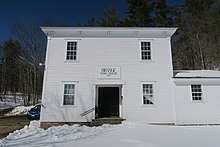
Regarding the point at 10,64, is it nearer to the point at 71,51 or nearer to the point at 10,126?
the point at 10,126

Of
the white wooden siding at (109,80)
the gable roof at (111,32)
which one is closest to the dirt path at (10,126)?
the white wooden siding at (109,80)

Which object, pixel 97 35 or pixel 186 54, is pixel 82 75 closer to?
pixel 97 35

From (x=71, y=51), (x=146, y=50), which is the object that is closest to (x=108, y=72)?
(x=71, y=51)

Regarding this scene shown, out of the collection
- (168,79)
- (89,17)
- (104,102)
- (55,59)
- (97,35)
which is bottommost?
(104,102)

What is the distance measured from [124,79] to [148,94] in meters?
1.92

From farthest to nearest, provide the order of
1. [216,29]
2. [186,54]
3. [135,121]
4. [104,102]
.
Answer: [186,54], [216,29], [104,102], [135,121]

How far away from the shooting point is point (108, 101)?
1280 centimetres

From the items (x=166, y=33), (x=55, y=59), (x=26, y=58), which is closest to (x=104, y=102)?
(x=55, y=59)

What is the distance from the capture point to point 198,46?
22516 mm

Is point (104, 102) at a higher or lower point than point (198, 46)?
lower

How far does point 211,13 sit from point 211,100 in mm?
14332

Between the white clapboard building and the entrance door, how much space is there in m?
0.49

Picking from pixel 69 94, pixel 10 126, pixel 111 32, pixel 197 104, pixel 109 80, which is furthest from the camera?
pixel 111 32

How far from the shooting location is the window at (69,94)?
438 inches
